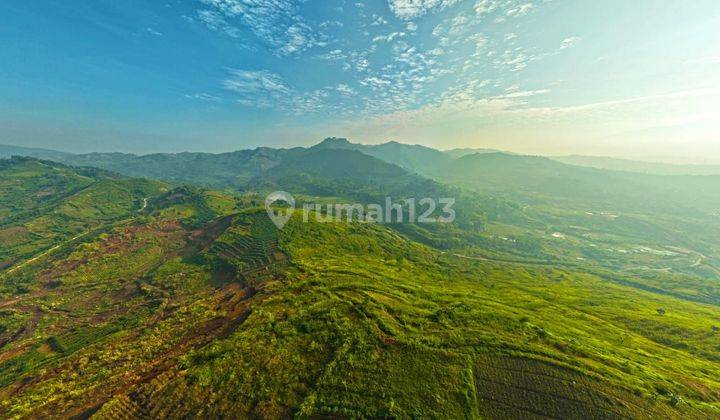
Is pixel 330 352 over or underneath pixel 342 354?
underneath

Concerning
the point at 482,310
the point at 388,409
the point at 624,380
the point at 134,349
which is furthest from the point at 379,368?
the point at 134,349

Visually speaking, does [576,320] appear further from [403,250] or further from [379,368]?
[403,250]

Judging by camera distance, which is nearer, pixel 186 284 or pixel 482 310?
pixel 482 310

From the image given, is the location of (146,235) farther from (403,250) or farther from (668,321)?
(668,321)

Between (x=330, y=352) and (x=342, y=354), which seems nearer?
(x=342, y=354)

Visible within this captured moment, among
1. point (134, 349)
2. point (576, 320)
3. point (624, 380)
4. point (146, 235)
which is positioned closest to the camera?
point (624, 380)

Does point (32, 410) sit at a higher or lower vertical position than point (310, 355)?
lower

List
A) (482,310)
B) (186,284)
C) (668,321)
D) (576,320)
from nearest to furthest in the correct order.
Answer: (482,310)
(576,320)
(668,321)
(186,284)
